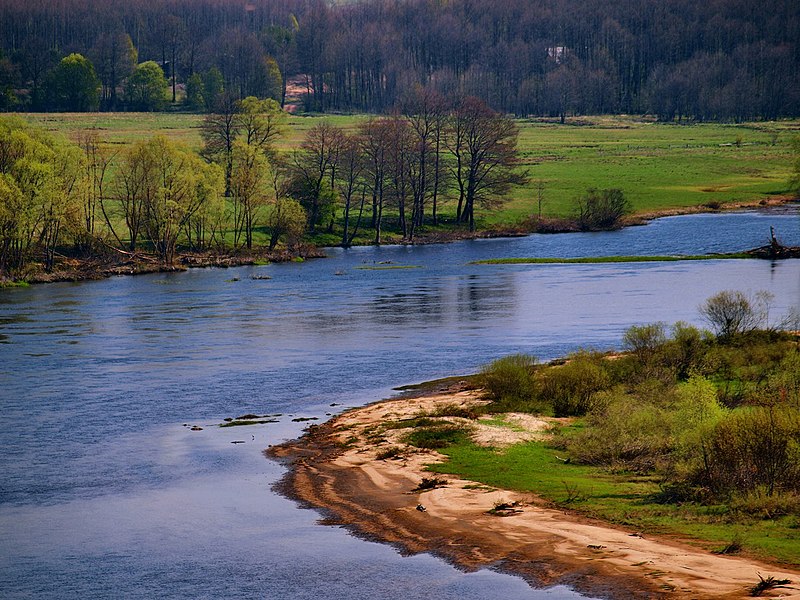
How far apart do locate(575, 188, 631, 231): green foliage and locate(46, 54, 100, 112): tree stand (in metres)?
108

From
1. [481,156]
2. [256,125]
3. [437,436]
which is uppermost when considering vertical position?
[256,125]

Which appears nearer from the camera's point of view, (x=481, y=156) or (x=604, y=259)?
Answer: (x=604, y=259)

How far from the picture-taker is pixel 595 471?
2714 centimetres

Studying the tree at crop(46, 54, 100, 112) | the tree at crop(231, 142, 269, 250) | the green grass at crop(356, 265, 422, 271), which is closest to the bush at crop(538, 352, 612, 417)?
the green grass at crop(356, 265, 422, 271)

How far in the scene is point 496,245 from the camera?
10294cm

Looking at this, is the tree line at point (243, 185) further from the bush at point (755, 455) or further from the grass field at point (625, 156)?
the bush at point (755, 455)

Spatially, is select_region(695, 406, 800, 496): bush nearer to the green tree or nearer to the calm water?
the calm water

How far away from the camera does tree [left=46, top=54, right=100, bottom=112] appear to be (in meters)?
183

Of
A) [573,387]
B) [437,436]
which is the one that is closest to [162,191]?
[573,387]

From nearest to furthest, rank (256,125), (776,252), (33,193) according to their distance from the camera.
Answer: (33,193), (776,252), (256,125)

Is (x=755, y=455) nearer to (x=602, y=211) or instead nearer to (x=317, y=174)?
(x=317, y=174)

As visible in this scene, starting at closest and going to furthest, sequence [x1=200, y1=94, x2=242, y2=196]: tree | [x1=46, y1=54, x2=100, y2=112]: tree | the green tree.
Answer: the green tree < [x1=200, y1=94, x2=242, y2=196]: tree < [x1=46, y1=54, x2=100, y2=112]: tree

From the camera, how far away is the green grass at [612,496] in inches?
819

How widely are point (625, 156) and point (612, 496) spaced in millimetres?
130282
